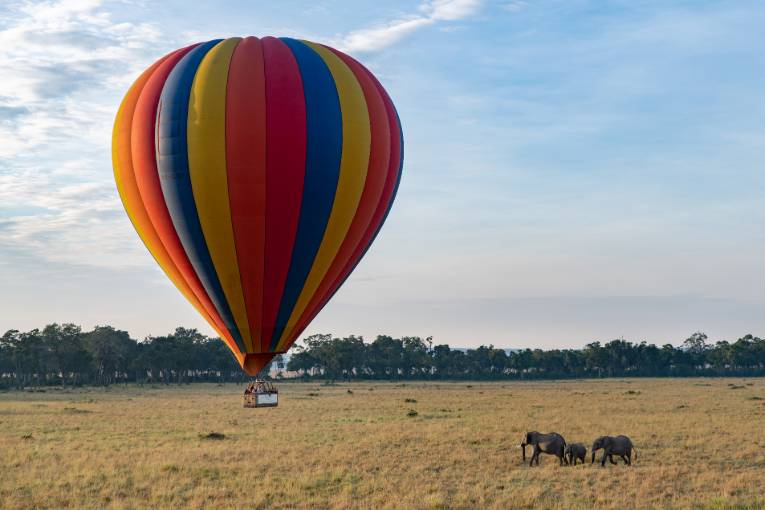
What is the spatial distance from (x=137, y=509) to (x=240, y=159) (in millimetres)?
9597

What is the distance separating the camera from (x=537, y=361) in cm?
14800

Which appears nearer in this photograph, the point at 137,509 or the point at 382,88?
the point at 137,509

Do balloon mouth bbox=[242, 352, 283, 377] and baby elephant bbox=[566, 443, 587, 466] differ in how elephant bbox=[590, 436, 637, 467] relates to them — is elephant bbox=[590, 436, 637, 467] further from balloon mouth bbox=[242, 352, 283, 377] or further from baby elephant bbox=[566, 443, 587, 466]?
balloon mouth bbox=[242, 352, 283, 377]

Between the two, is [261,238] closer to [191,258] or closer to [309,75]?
[191,258]

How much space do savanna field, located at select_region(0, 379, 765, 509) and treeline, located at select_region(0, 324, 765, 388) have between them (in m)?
79.5

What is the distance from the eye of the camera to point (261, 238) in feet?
77.3

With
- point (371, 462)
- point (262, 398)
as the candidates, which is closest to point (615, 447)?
point (371, 462)

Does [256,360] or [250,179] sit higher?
[250,179]

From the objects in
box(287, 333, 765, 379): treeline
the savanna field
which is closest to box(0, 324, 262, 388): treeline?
box(287, 333, 765, 379): treeline

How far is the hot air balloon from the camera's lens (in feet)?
76.6

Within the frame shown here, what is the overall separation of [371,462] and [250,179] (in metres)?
10.5

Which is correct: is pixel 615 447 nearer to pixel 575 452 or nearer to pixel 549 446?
pixel 575 452

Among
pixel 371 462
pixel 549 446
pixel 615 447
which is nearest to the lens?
pixel 615 447

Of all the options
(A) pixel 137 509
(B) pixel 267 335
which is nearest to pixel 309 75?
(B) pixel 267 335
